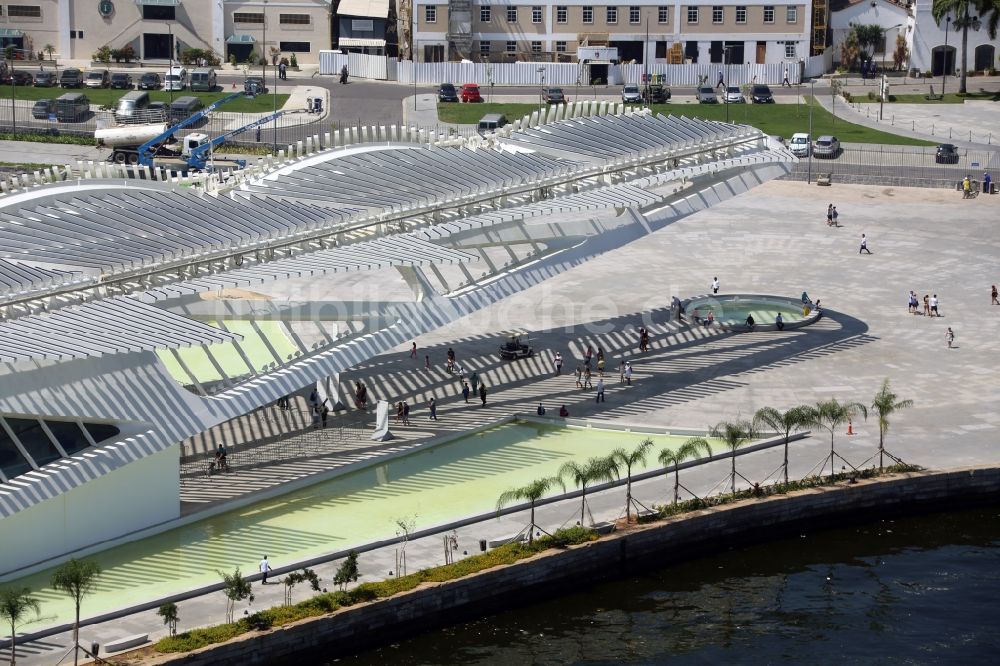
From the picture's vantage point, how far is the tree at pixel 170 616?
1897 inches

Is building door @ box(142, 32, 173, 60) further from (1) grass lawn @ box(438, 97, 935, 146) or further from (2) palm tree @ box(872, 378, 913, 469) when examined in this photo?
(2) palm tree @ box(872, 378, 913, 469)

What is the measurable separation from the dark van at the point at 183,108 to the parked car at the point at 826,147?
40.7 meters

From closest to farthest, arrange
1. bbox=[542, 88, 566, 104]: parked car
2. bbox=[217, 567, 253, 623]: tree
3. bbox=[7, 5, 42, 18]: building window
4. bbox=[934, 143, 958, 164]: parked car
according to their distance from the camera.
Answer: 1. bbox=[217, 567, 253, 623]: tree
2. bbox=[934, 143, 958, 164]: parked car
3. bbox=[542, 88, 566, 104]: parked car
4. bbox=[7, 5, 42, 18]: building window

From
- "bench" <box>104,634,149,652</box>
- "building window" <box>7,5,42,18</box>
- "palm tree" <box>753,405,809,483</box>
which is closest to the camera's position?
"bench" <box>104,634,149,652</box>

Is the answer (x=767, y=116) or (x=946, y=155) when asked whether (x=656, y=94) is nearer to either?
(x=767, y=116)

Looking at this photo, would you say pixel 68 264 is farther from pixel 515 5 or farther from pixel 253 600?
pixel 515 5

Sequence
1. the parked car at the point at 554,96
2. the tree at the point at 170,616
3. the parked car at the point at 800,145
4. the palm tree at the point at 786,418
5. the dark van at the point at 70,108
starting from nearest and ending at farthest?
1. the tree at the point at 170,616
2. the palm tree at the point at 786,418
3. the parked car at the point at 800,145
4. the dark van at the point at 70,108
5. the parked car at the point at 554,96

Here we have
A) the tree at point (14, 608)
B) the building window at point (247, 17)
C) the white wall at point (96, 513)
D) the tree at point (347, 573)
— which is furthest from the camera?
the building window at point (247, 17)

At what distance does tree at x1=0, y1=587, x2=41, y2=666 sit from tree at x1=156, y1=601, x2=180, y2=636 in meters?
3.12

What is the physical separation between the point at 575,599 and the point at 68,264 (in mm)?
19748

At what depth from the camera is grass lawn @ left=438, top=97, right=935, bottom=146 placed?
411 ft

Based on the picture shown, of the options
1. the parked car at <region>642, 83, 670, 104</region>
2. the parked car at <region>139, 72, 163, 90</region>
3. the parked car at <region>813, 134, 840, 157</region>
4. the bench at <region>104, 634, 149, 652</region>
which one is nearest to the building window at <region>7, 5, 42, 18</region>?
the parked car at <region>139, 72, 163, 90</region>

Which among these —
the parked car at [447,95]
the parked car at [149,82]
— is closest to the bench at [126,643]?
the parked car at [447,95]

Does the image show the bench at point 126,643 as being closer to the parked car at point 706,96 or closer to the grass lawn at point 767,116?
the grass lawn at point 767,116
